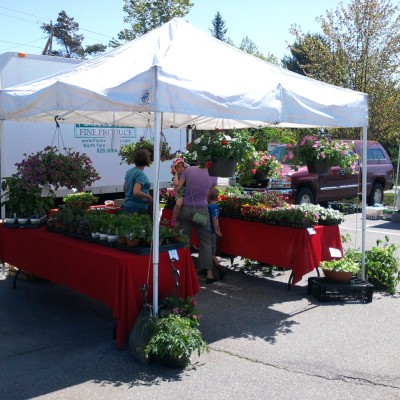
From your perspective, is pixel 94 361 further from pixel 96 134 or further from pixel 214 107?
pixel 96 134

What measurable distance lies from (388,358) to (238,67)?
10.8ft

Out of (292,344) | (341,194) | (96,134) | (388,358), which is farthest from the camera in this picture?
(341,194)

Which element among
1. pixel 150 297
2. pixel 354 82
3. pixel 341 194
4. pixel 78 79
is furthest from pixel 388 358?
pixel 354 82

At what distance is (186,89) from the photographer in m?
4.61

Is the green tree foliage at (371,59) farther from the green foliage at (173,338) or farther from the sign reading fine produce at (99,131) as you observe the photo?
the green foliage at (173,338)

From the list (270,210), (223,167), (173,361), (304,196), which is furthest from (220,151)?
(304,196)

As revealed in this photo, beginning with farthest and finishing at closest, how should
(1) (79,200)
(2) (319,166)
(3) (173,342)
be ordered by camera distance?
(1) (79,200) < (2) (319,166) < (3) (173,342)

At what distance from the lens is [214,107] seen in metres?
4.88

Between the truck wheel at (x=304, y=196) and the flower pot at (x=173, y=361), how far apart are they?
9385 millimetres

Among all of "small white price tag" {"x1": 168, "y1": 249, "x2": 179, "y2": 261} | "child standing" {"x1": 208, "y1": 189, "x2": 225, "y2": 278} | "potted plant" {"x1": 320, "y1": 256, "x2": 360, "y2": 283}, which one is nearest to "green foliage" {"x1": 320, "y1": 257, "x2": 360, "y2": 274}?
"potted plant" {"x1": 320, "y1": 256, "x2": 360, "y2": 283}

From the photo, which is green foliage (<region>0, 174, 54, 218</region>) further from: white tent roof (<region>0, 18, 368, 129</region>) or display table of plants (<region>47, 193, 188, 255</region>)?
white tent roof (<region>0, 18, 368, 129</region>)

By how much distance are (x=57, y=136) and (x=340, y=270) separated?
697cm

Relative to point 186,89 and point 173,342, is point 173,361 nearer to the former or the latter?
point 173,342

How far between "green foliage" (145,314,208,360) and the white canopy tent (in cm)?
27
